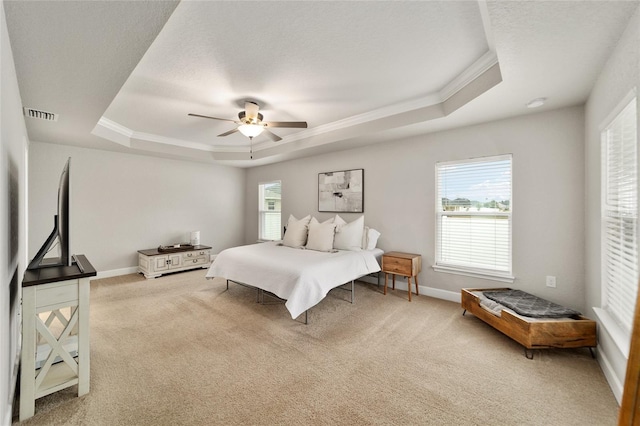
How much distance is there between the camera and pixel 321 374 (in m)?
2.05

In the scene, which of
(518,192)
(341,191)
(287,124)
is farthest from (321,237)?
(518,192)

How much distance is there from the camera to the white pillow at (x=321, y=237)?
4.13 meters

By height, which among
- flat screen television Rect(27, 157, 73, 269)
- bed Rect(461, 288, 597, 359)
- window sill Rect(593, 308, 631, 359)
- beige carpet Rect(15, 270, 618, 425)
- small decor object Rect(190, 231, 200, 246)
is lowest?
beige carpet Rect(15, 270, 618, 425)

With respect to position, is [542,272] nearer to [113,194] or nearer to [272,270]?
[272,270]

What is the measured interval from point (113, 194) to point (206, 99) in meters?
3.21

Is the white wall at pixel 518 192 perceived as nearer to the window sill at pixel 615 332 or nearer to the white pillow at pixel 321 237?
the white pillow at pixel 321 237

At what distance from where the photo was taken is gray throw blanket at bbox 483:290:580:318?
7.86 feet

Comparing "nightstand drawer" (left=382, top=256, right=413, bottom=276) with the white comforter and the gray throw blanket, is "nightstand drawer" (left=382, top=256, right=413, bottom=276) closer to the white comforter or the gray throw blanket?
the white comforter

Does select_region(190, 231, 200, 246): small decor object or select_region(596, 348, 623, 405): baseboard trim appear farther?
select_region(190, 231, 200, 246): small decor object

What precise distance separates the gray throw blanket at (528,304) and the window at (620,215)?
1.09ft

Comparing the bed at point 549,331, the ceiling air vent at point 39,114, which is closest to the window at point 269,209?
the ceiling air vent at point 39,114

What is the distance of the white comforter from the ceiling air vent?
99.5 inches

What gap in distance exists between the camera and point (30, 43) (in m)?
1.71

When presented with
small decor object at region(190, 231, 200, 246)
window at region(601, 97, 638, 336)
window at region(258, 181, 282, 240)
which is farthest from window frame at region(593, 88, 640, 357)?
small decor object at region(190, 231, 200, 246)
